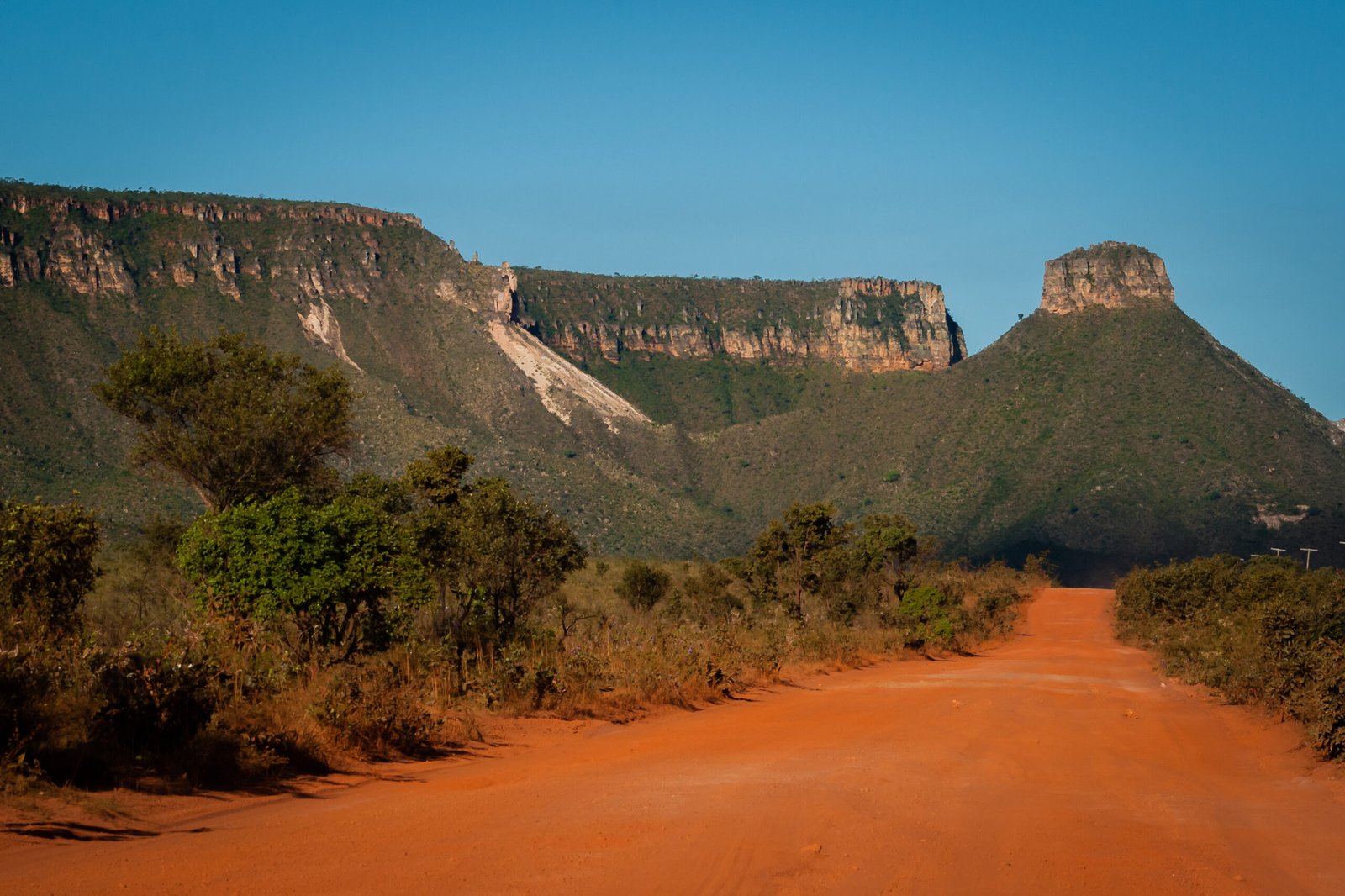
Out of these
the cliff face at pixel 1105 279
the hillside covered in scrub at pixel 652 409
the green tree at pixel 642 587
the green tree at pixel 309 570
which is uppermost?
the cliff face at pixel 1105 279

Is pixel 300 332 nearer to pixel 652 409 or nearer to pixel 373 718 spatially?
pixel 652 409

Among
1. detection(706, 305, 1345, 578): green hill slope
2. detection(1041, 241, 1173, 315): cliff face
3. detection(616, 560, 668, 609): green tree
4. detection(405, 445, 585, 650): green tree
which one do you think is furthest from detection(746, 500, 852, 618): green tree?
detection(1041, 241, 1173, 315): cliff face

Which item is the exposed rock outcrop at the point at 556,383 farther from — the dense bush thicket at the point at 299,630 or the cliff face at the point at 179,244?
the dense bush thicket at the point at 299,630

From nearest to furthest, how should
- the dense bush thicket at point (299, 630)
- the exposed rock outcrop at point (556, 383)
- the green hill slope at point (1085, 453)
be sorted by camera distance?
the dense bush thicket at point (299, 630)
the green hill slope at point (1085, 453)
the exposed rock outcrop at point (556, 383)

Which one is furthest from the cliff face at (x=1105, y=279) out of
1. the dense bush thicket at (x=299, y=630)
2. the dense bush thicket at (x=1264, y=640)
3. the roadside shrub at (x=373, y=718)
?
the roadside shrub at (x=373, y=718)

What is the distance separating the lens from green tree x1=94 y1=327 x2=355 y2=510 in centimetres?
2617

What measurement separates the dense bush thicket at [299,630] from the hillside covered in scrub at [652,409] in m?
32.0

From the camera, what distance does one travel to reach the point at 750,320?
6191 inches

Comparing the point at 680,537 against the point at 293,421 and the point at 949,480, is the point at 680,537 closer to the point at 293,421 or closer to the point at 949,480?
the point at 949,480

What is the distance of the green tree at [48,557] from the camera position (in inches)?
618

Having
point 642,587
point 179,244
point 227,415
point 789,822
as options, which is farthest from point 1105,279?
point 789,822

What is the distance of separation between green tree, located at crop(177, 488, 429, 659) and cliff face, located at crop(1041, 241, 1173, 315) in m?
95.0

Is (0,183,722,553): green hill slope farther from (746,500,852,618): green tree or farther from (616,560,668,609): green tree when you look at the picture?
(746,500,852,618): green tree

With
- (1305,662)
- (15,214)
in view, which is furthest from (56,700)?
(15,214)
